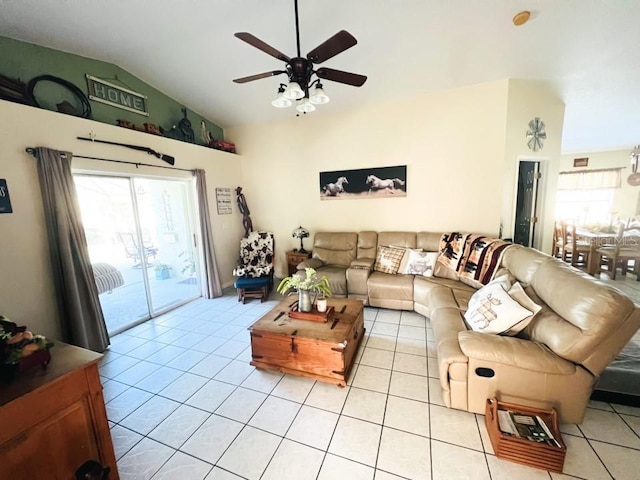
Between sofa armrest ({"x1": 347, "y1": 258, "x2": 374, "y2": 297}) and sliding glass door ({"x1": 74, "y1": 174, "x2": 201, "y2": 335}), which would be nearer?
sliding glass door ({"x1": 74, "y1": 174, "x2": 201, "y2": 335})

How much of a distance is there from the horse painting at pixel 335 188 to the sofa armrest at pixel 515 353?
3158mm

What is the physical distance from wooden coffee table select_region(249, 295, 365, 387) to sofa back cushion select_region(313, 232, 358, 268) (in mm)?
1803

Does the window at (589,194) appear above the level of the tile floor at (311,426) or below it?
above

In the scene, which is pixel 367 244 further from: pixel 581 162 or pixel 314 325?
pixel 581 162

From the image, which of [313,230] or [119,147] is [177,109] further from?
[313,230]

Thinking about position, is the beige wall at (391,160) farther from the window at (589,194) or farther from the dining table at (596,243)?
the window at (589,194)

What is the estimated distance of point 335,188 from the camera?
449cm

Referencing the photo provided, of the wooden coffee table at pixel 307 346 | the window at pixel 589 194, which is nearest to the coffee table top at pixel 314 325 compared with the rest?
the wooden coffee table at pixel 307 346

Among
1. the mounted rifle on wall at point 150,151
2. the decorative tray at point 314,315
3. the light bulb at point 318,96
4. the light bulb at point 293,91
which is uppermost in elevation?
the light bulb at point 318,96

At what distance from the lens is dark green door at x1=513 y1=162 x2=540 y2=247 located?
13.3 feet

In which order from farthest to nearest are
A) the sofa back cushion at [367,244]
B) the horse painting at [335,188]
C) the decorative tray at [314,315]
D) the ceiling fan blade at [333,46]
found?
the horse painting at [335,188] → the sofa back cushion at [367,244] → the decorative tray at [314,315] → the ceiling fan blade at [333,46]

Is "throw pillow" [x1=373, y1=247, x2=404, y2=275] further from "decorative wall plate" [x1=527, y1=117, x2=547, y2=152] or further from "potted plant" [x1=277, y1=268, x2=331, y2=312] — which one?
"decorative wall plate" [x1=527, y1=117, x2=547, y2=152]

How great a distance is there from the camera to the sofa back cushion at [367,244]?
4137mm

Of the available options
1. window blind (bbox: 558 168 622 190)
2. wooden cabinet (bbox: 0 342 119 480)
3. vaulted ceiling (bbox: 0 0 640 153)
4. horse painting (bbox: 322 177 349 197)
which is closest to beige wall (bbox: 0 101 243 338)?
vaulted ceiling (bbox: 0 0 640 153)
